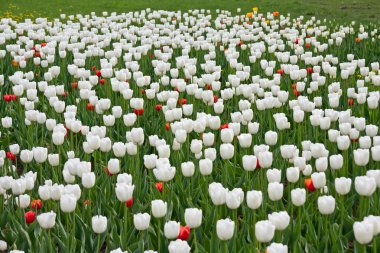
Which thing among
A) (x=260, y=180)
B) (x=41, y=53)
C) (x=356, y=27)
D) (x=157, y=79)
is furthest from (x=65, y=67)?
(x=356, y=27)

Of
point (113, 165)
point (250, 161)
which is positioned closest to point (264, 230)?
point (250, 161)

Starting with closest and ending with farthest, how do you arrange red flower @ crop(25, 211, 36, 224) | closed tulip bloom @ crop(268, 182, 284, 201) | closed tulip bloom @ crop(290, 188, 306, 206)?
closed tulip bloom @ crop(290, 188, 306, 206), closed tulip bloom @ crop(268, 182, 284, 201), red flower @ crop(25, 211, 36, 224)

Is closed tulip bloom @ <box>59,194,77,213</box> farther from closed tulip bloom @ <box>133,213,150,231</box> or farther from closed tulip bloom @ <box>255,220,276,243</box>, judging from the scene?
closed tulip bloom @ <box>255,220,276,243</box>

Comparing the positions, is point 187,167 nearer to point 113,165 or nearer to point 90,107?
point 113,165

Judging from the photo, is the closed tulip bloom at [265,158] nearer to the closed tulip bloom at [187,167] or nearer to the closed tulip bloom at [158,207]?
the closed tulip bloom at [187,167]

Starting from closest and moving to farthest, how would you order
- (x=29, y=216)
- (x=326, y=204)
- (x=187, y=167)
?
(x=326, y=204), (x=29, y=216), (x=187, y=167)

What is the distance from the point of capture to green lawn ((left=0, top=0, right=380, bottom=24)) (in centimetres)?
1680

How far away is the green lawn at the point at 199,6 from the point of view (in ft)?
55.1

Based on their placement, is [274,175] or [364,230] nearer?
[364,230]

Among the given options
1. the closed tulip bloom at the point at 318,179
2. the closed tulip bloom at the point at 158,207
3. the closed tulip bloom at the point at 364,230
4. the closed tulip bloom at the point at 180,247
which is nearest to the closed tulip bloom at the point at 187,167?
the closed tulip bloom at the point at 158,207

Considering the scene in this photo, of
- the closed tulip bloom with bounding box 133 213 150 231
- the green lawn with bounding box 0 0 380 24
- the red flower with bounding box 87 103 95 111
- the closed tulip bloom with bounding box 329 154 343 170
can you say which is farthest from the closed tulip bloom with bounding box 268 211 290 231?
the green lawn with bounding box 0 0 380 24

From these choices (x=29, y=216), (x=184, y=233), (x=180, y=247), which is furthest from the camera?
(x=29, y=216)

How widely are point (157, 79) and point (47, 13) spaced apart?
32.8 ft

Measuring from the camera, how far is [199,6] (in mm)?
18359
